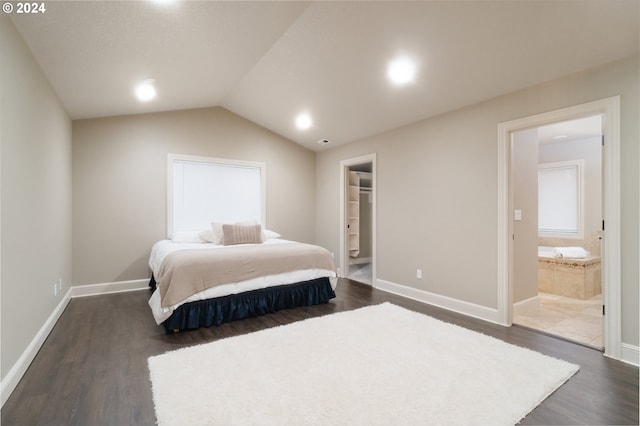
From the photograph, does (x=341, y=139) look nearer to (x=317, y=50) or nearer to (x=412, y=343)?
(x=317, y=50)

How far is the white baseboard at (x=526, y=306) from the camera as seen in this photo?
355cm

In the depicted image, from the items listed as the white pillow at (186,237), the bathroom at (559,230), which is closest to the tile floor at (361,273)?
the bathroom at (559,230)

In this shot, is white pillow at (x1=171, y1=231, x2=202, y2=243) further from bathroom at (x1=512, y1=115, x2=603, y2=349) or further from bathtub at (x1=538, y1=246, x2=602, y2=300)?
bathtub at (x1=538, y1=246, x2=602, y2=300)

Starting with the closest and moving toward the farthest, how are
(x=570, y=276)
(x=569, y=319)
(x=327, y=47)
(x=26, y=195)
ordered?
(x=26, y=195)
(x=327, y=47)
(x=569, y=319)
(x=570, y=276)

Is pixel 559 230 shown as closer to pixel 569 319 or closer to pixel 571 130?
pixel 571 130

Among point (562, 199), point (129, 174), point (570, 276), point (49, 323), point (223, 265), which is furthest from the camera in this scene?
point (562, 199)

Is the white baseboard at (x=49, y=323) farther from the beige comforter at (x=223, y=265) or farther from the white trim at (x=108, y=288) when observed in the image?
the beige comforter at (x=223, y=265)

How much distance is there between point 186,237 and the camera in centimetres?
452

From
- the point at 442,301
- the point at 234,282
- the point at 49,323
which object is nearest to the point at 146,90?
the point at 234,282

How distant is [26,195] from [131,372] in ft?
5.02

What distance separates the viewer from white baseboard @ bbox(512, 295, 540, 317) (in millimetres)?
3555

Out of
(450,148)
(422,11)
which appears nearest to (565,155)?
(450,148)

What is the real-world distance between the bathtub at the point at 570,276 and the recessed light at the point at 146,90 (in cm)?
565

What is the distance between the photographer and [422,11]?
2.39 metres
